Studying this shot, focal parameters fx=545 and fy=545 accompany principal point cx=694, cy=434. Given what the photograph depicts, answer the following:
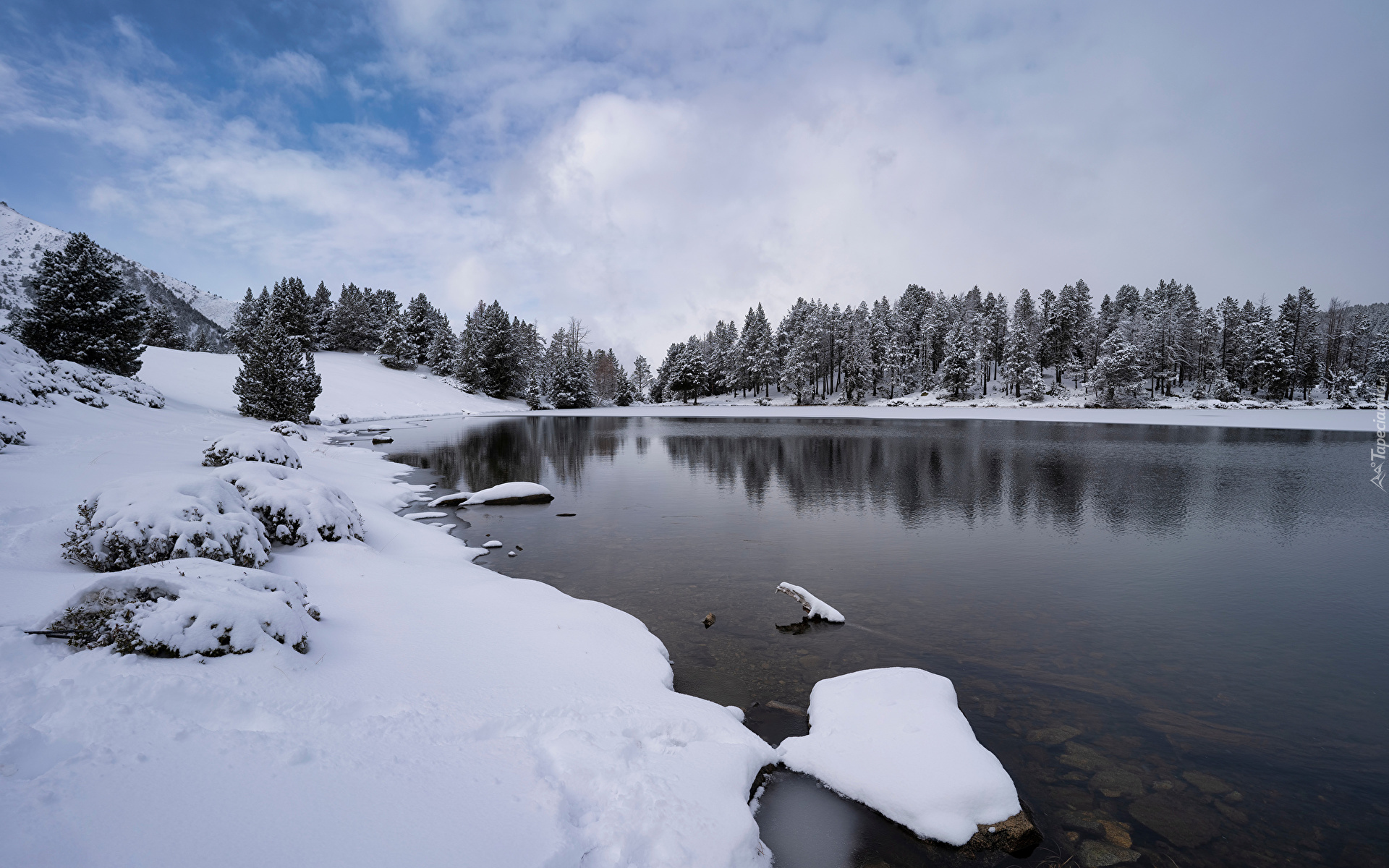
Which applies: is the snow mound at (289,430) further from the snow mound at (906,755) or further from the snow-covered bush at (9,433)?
the snow mound at (906,755)

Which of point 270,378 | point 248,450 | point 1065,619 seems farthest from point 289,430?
point 1065,619

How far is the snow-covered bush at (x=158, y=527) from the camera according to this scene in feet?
21.5

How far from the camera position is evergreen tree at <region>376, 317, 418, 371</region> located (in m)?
76.1

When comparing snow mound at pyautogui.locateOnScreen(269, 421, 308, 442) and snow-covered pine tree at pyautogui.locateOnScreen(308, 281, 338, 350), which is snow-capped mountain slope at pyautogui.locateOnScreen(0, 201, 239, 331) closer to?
snow-covered pine tree at pyautogui.locateOnScreen(308, 281, 338, 350)

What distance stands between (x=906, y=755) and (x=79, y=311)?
128ft

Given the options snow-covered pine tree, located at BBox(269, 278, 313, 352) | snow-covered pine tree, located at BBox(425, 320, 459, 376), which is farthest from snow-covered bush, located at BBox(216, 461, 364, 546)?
snow-covered pine tree, located at BBox(425, 320, 459, 376)

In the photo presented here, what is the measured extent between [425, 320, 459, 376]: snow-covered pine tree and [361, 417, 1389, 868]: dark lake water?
64.4 meters

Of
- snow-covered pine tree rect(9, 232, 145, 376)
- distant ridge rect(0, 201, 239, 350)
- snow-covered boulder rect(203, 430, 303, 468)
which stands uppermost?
distant ridge rect(0, 201, 239, 350)

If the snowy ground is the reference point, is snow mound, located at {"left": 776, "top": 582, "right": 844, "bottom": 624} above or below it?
below

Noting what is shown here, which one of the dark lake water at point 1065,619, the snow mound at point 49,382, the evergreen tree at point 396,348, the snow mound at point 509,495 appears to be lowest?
the dark lake water at point 1065,619

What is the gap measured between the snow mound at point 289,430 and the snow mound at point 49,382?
5455mm

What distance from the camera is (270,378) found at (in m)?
32.5

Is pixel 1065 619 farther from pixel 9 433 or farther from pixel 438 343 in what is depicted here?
pixel 438 343

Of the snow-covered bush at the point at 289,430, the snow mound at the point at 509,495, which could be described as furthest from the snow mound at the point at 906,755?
the snow-covered bush at the point at 289,430
